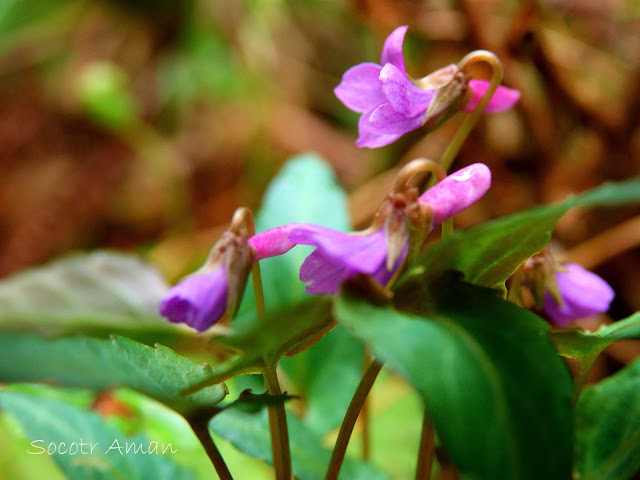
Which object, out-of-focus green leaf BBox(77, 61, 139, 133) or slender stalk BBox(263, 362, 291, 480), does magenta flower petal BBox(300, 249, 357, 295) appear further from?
out-of-focus green leaf BBox(77, 61, 139, 133)

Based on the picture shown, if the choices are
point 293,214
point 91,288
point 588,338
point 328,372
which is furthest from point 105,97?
point 588,338

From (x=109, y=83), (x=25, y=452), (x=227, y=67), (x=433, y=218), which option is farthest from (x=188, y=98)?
(x=433, y=218)

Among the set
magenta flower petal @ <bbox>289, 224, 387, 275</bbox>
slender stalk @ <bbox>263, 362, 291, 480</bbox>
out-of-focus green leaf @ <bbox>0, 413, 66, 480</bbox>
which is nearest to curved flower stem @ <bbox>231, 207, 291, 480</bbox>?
slender stalk @ <bbox>263, 362, 291, 480</bbox>

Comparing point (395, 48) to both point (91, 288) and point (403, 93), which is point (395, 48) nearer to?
point (403, 93)

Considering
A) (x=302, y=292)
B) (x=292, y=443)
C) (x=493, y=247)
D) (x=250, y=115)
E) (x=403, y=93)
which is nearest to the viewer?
(x=493, y=247)

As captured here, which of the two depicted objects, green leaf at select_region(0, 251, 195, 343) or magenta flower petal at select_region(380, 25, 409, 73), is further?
green leaf at select_region(0, 251, 195, 343)

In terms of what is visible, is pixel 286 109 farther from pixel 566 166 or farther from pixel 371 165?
pixel 566 166
